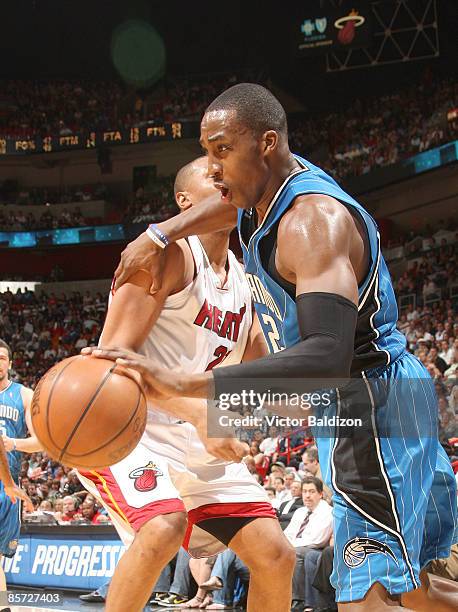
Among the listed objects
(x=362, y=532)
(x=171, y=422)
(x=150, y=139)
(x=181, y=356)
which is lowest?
(x=362, y=532)

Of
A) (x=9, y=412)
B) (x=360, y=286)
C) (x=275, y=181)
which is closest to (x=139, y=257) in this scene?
(x=275, y=181)

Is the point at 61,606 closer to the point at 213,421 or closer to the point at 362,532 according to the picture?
the point at 213,421

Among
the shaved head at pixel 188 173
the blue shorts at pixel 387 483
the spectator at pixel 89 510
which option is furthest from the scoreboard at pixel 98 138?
the blue shorts at pixel 387 483

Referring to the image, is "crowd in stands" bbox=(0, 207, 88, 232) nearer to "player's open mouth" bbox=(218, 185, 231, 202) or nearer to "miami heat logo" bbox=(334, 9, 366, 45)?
"miami heat logo" bbox=(334, 9, 366, 45)

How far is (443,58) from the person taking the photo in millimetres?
22219

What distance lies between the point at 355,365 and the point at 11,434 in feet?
14.8

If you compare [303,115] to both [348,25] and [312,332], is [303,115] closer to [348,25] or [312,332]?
[348,25]

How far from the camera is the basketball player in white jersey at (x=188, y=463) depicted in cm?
297

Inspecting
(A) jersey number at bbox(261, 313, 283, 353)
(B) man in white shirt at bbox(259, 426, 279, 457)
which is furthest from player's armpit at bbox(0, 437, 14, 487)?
(B) man in white shirt at bbox(259, 426, 279, 457)

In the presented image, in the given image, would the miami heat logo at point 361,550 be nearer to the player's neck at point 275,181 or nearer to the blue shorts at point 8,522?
the player's neck at point 275,181

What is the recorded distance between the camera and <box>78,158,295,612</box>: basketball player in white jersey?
2969mm

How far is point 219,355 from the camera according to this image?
356 cm

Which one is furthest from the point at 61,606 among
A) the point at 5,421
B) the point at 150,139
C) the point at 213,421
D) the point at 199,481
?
the point at 150,139

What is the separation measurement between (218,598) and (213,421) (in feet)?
15.0
